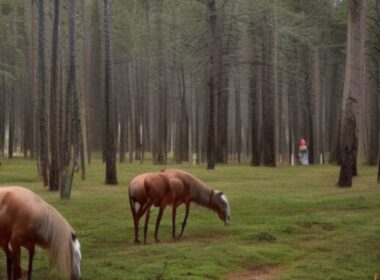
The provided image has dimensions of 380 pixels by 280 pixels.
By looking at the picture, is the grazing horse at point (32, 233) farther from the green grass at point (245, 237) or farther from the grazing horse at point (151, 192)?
the grazing horse at point (151, 192)

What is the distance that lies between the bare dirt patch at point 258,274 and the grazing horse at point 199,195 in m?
2.46

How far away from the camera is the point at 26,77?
1922 inches

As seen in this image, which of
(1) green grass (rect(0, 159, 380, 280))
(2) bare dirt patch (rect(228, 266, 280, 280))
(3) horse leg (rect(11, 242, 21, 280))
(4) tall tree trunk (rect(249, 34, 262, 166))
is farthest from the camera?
(4) tall tree trunk (rect(249, 34, 262, 166))

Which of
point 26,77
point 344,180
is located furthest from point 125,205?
point 26,77

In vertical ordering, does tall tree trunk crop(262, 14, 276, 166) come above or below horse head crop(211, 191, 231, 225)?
above

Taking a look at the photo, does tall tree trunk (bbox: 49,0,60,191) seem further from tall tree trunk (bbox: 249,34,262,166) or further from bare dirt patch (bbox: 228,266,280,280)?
tall tree trunk (bbox: 249,34,262,166)

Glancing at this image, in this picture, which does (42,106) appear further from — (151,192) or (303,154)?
(303,154)

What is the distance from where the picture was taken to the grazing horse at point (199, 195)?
12.1 meters

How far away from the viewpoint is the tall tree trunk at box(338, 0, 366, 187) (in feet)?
69.6

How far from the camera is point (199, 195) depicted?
12414mm

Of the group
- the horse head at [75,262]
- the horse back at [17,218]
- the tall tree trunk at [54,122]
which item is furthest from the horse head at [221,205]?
the tall tree trunk at [54,122]

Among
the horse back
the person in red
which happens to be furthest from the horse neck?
the person in red

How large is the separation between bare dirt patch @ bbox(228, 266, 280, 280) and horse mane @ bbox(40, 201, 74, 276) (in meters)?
2.70

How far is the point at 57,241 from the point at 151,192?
364cm
